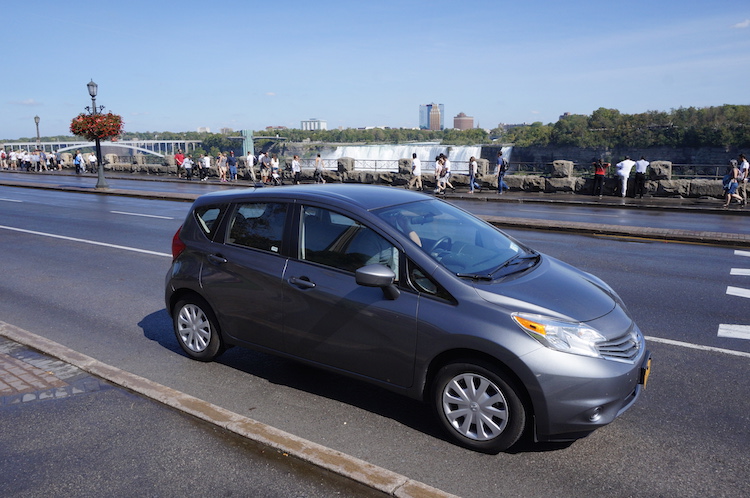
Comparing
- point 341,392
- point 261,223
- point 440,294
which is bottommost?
point 341,392

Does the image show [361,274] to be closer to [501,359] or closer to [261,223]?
[501,359]

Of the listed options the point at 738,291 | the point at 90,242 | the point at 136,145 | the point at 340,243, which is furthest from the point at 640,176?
the point at 136,145

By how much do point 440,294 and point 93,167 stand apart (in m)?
52.1

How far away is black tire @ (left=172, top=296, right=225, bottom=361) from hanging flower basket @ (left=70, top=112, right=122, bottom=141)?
93.1ft

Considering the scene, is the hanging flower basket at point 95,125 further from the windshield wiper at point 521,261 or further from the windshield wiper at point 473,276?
the windshield wiper at point 473,276

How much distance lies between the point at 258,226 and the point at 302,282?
2.89 feet

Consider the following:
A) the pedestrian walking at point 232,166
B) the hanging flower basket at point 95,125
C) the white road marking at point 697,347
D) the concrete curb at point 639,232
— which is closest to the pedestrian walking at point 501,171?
the concrete curb at point 639,232

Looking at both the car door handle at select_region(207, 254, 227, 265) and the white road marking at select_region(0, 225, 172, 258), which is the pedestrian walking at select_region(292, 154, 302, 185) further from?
the car door handle at select_region(207, 254, 227, 265)

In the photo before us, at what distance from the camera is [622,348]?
4.16m

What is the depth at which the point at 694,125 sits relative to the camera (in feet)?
→ 237

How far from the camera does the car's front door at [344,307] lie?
4.41 m

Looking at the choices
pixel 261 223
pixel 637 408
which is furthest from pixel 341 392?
pixel 637 408

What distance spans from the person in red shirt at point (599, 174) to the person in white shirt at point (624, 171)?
0.57 metres

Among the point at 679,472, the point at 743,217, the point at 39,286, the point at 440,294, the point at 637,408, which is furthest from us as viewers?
the point at 743,217
